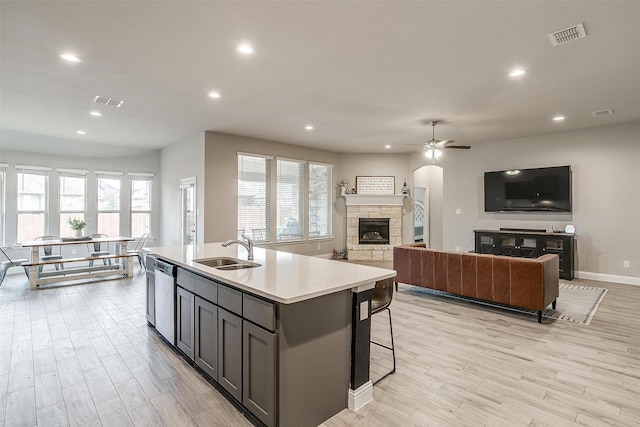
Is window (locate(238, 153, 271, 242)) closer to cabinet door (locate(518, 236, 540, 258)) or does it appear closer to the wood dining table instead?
the wood dining table

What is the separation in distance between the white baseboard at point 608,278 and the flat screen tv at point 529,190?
1.24 metres

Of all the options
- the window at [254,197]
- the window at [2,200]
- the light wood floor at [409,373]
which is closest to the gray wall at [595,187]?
the light wood floor at [409,373]

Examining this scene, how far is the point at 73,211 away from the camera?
7.45 meters

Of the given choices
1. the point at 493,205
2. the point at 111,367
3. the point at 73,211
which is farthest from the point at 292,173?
the point at 111,367

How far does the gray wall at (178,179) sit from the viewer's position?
6.33 m

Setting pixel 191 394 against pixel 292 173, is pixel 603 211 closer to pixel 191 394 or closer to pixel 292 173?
pixel 292 173

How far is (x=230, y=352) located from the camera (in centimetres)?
222

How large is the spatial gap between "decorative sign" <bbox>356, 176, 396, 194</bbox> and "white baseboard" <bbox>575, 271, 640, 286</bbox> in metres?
4.32

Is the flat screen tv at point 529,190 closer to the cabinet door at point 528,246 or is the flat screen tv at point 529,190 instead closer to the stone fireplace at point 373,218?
the cabinet door at point 528,246

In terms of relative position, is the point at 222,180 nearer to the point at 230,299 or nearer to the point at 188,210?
the point at 188,210

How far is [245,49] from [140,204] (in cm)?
666

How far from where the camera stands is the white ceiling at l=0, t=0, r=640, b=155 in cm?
249

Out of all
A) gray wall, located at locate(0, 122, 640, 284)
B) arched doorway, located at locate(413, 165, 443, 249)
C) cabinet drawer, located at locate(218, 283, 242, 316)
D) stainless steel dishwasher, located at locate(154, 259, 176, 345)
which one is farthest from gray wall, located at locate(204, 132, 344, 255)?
arched doorway, located at locate(413, 165, 443, 249)

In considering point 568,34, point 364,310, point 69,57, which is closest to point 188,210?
point 69,57
